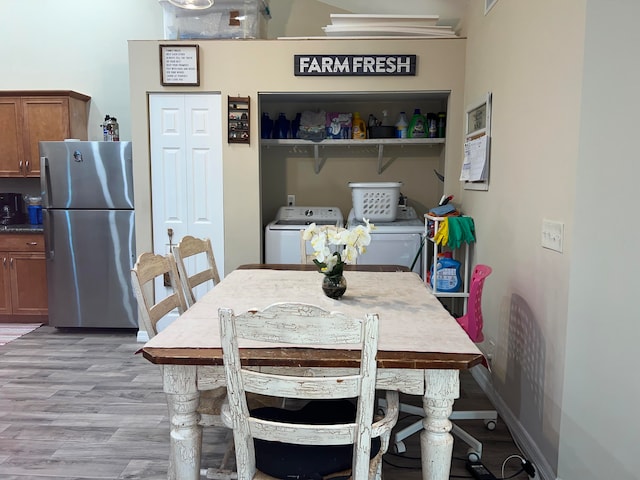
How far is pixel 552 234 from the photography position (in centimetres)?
186

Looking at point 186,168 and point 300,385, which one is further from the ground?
point 186,168

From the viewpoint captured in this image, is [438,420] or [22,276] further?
[22,276]

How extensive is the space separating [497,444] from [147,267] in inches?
72.2

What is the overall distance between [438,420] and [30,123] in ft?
14.3

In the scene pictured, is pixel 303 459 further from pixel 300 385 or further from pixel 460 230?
pixel 460 230

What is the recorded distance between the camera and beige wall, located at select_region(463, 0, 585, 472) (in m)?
1.77

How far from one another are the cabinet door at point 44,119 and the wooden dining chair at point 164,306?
2.90 metres

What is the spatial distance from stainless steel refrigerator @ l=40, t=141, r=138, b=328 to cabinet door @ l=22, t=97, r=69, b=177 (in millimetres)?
454

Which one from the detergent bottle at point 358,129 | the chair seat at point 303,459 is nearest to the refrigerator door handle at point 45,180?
the detergent bottle at point 358,129

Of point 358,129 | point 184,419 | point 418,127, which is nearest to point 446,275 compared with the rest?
point 418,127

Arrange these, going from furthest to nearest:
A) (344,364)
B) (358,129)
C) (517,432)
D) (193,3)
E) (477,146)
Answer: (358,129) → (477,146) → (193,3) → (517,432) → (344,364)

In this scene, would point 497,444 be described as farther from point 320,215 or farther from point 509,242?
point 320,215

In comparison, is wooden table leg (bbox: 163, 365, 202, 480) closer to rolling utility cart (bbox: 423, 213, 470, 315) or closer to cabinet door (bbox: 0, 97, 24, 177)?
rolling utility cart (bbox: 423, 213, 470, 315)

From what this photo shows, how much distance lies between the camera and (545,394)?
1.93 m
